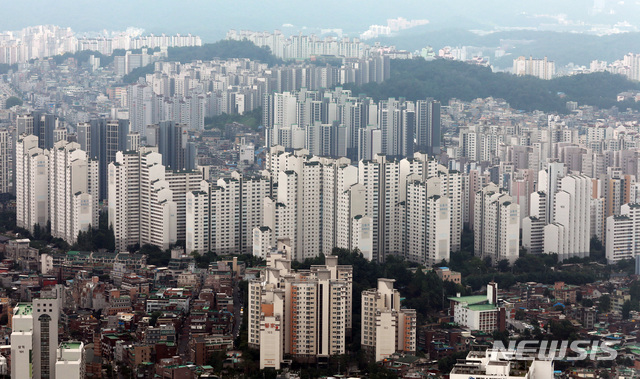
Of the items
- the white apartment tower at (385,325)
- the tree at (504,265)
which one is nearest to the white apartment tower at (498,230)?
the tree at (504,265)

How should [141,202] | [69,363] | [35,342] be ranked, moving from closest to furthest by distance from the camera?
1. [69,363]
2. [35,342]
3. [141,202]

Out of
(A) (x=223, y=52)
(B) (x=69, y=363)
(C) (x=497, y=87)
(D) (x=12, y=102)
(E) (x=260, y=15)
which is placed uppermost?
(E) (x=260, y=15)

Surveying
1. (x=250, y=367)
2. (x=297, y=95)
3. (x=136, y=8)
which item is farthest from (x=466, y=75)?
(x=250, y=367)

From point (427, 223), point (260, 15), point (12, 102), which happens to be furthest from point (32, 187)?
point (260, 15)

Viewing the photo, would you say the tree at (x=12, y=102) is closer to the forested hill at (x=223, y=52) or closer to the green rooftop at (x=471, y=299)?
the forested hill at (x=223, y=52)

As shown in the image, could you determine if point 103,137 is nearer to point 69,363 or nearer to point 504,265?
point 504,265

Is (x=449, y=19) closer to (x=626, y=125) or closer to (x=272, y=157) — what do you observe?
(x=626, y=125)

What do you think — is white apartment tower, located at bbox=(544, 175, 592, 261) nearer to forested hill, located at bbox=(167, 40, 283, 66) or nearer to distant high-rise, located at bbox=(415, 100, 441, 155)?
distant high-rise, located at bbox=(415, 100, 441, 155)
